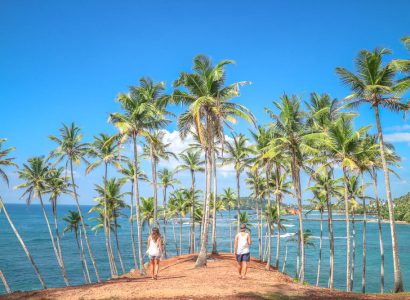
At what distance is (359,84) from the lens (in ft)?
59.7

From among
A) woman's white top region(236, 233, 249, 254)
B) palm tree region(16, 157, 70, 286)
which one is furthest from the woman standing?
palm tree region(16, 157, 70, 286)

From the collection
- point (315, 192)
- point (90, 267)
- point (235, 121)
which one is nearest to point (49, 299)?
point (235, 121)

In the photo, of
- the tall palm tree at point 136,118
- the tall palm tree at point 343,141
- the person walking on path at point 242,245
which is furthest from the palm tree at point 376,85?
the tall palm tree at point 136,118

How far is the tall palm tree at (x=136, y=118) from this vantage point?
73.8 feet

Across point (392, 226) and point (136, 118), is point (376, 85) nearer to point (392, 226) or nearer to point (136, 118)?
point (392, 226)

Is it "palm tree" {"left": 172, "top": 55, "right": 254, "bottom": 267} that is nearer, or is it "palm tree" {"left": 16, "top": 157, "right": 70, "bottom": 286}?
"palm tree" {"left": 172, "top": 55, "right": 254, "bottom": 267}

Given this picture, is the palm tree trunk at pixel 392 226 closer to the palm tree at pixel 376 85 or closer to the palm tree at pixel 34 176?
the palm tree at pixel 376 85

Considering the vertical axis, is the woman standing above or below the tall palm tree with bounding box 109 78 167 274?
below

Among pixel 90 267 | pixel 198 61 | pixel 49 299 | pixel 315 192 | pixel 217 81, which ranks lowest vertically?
pixel 90 267

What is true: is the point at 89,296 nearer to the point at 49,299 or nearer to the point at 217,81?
the point at 49,299

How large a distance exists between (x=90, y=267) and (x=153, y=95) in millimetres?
50076

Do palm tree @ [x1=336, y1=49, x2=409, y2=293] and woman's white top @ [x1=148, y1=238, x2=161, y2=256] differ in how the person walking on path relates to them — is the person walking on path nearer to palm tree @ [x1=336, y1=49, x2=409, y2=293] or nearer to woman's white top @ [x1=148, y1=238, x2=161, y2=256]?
woman's white top @ [x1=148, y1=238, x2=161, y2=256]

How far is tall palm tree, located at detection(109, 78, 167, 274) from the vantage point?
886 inches

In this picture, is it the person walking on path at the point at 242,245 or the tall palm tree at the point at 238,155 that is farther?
the tall palm tree at the point at 238,155
